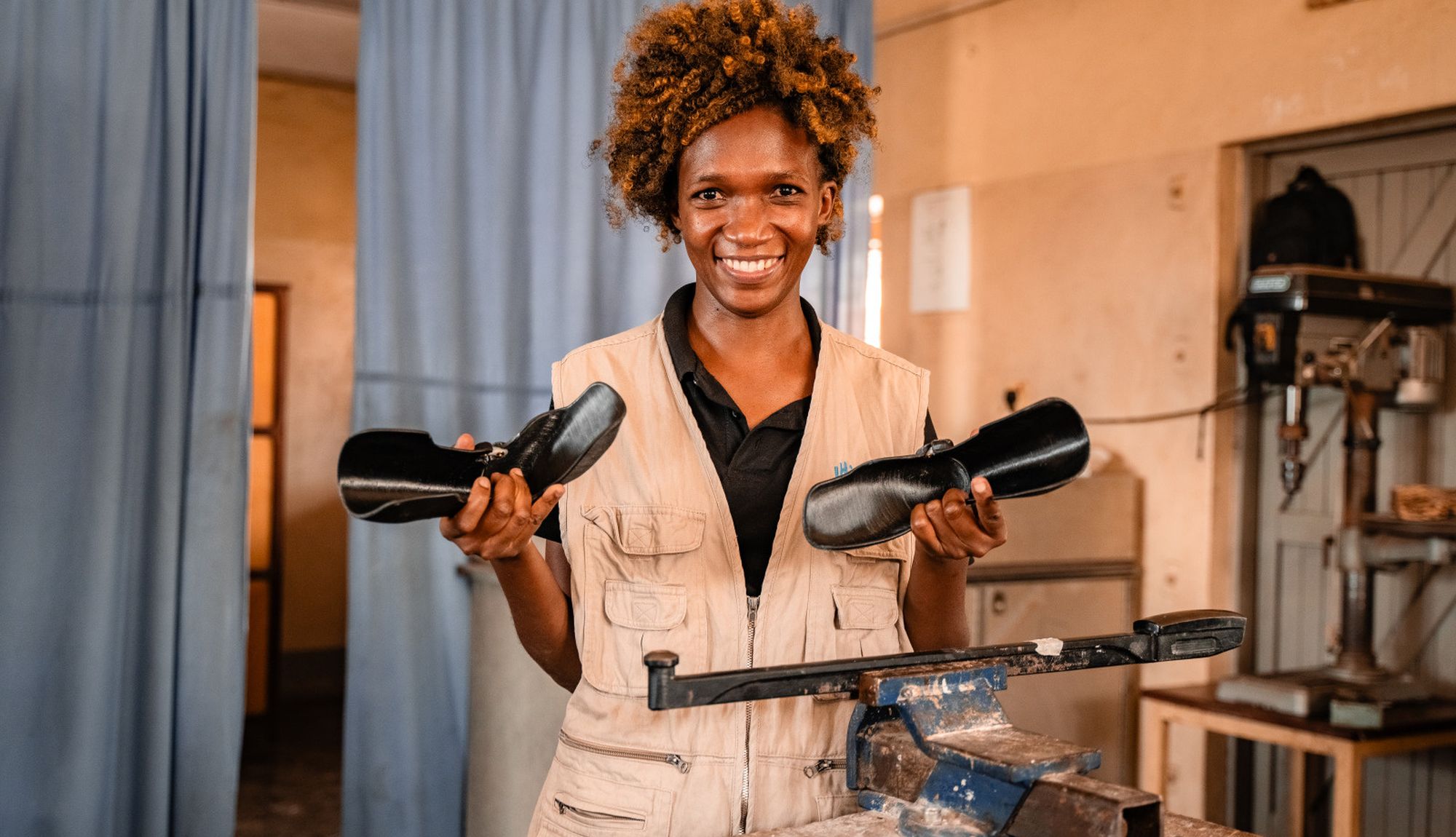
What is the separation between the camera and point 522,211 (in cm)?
303

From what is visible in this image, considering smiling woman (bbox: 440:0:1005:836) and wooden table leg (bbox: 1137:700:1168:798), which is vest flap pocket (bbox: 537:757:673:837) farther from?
wooden table leg (bbox: 1137:700:1168:798)

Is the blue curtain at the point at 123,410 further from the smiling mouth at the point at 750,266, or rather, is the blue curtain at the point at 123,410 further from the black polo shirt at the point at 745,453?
the smiling mouth at the point at 750,266

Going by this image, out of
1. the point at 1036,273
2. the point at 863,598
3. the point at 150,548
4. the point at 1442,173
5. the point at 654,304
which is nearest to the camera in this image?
the point at 863,598

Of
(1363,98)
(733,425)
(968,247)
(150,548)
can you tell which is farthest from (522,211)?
(1363,98)

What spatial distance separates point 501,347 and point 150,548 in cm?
89

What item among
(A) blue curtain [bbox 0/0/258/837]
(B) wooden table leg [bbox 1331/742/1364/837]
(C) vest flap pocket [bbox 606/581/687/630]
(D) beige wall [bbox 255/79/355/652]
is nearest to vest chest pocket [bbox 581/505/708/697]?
(C) vest flap pocket [bbox 606/581/687/630]

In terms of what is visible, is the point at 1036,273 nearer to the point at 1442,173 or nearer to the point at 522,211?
the point at 1442,173

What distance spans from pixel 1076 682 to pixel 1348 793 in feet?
2.94

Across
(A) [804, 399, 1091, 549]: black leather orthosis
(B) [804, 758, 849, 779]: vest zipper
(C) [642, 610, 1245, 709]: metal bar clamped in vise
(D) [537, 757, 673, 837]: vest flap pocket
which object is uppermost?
(A) [804, 399, 1091, 549]: black leather orthosis

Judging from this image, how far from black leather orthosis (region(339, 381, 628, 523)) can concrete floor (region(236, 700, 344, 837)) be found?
10.2 feet

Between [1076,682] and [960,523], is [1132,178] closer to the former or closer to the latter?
[1076,682]

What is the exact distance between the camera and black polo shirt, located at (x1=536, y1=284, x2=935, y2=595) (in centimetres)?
137

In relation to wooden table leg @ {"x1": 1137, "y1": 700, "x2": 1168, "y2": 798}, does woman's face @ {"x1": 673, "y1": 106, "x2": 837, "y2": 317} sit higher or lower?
higher

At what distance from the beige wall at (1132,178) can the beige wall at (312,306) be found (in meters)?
2.89
